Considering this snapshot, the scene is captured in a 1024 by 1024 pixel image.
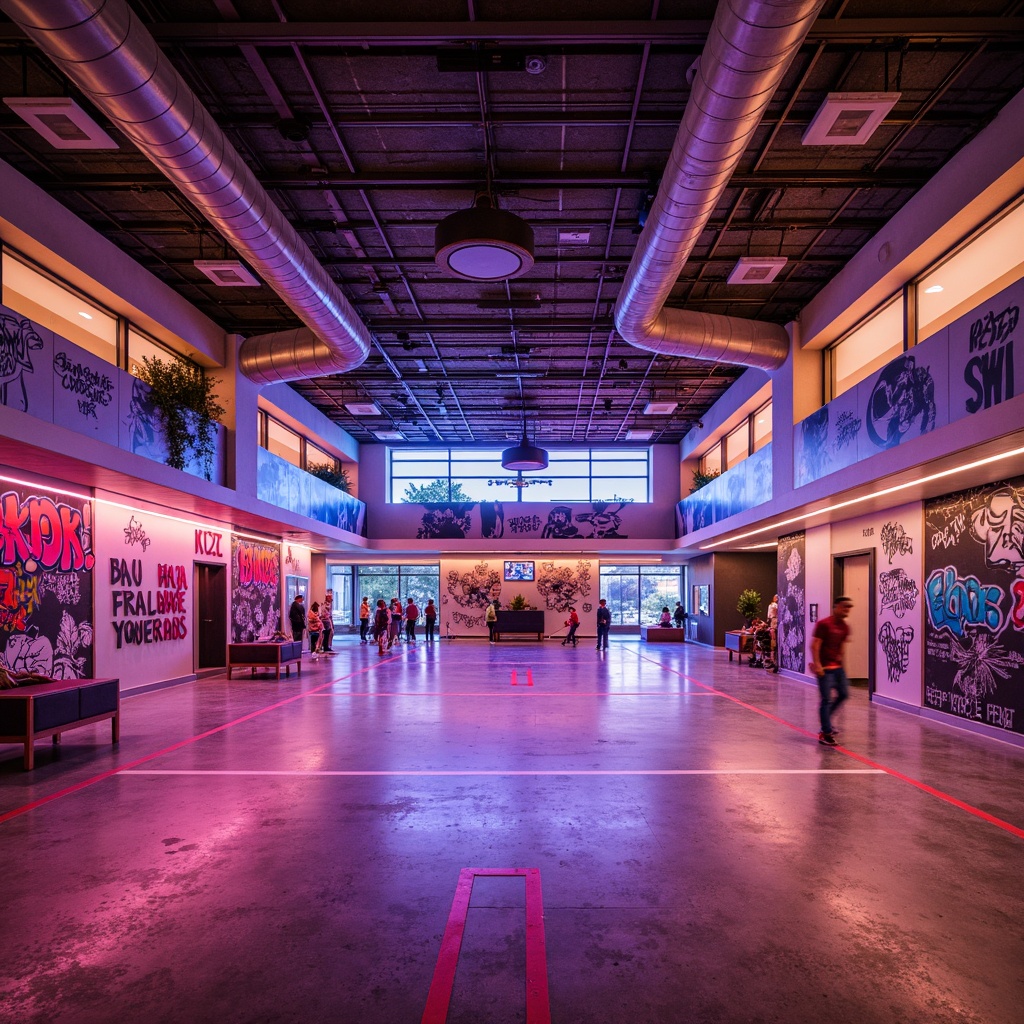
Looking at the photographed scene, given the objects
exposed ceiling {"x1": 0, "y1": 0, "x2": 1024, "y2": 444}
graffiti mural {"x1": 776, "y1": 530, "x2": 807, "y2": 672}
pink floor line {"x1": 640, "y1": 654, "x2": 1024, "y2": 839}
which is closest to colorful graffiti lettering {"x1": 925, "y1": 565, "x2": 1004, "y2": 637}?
pink floor line {"x1": 640, "y1": 654, "x2": 1024, "y2": 839}

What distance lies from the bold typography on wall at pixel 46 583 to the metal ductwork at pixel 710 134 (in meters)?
8.60

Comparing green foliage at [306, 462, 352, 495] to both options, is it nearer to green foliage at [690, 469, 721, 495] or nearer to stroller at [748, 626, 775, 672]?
green foliage at [690, 469, 721, 495]

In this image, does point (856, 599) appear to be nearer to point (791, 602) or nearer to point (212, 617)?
point (791, 602)

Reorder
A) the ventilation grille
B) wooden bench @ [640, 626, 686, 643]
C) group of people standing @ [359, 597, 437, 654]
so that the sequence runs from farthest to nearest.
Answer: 1. wooden bench @ [640, 626, 686, 643]
2. group of people standing @ [359, 597, 437, 654]
3. the ventilation grille

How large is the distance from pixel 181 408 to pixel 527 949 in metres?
10.7

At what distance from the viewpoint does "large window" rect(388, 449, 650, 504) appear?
26031 mm

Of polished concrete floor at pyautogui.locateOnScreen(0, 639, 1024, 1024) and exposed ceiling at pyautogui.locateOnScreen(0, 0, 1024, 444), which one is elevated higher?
exposed ceiling at pyautogui.locateOnScreen(0, 0, 1024, 444)

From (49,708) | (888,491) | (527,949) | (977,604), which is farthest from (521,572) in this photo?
(527,949)

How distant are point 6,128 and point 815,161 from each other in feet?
30.5

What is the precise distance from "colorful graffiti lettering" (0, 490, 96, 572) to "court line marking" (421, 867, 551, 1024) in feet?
25.3

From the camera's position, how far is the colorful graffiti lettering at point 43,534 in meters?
8.54

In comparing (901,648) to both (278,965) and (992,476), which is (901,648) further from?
(278,965)

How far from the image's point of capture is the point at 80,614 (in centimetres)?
998

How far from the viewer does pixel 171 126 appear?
565 centimetres
